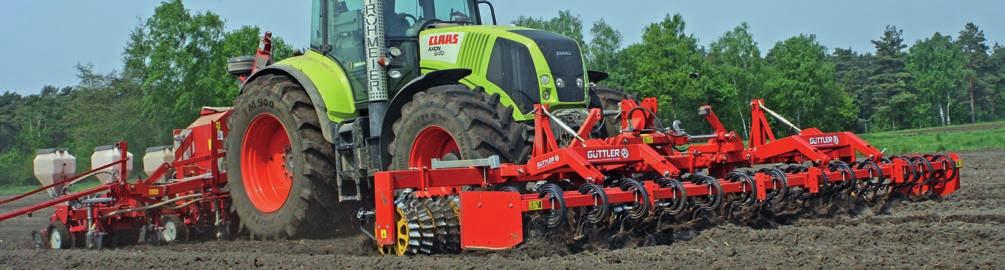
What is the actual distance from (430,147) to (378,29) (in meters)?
1.24

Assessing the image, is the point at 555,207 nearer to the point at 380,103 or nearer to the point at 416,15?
the point at 380,103

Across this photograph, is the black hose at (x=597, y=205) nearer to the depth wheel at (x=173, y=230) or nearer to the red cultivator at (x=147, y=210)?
the red cultivator at (x=147, y=210)

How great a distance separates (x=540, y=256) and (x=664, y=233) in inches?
47.1

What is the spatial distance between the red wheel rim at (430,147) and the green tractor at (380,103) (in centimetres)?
1

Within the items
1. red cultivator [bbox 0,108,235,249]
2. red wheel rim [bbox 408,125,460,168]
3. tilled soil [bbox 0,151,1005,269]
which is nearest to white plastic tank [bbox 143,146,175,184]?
red cultivator [bbox 0,108,235,249]

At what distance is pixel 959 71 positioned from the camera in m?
78.9

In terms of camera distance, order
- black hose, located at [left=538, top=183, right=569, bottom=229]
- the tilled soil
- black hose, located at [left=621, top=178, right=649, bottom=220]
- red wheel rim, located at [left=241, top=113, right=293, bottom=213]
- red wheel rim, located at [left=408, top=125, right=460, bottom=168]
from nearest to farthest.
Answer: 1. the tilled soil
2. black hose, located at [left=538, top=183, right=569, bottom=229]
3. black hose, located at [left=621, top=178, right=649, bottom=220]
4. red wheel rim, located at [left=408, top=125, right=460, bottom=168]
5. red wheel rim, located at [left=241, top=113, right=293, bottom=213]

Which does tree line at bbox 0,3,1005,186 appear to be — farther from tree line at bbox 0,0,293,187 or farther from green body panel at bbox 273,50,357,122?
green body panel at bbox 273,50,357,122

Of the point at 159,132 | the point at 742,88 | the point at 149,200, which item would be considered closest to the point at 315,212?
the point at 149,200

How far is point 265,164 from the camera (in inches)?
421

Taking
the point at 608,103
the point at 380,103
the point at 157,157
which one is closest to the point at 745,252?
the point at 608,103

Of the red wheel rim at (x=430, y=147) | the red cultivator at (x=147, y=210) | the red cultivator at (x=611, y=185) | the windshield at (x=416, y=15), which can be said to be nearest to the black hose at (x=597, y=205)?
the red cultivator at (x=611, y=185)

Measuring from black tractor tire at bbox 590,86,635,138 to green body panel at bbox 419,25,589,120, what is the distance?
0.34 m

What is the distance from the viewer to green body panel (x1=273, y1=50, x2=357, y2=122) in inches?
372
